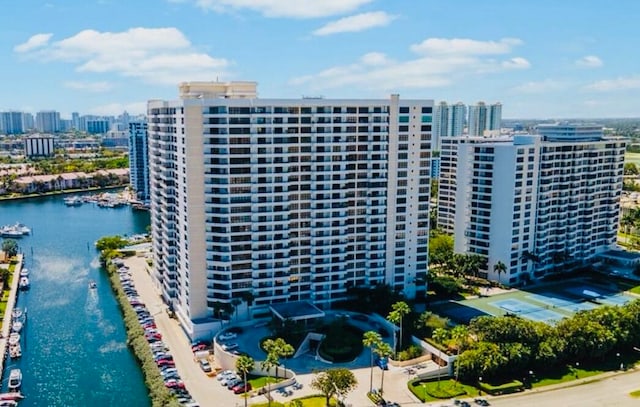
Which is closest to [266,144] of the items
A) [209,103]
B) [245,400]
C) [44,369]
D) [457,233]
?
[209,103]

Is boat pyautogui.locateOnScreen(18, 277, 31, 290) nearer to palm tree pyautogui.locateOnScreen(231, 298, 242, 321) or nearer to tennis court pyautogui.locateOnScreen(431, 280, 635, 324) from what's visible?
palm tree pyautogui.locateOnScreen(231, 298, 242, 321)

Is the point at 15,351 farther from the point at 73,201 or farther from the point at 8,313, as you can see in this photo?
the point at 73,201

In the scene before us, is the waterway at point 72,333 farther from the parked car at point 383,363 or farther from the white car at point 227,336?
the parked car at point 383,363

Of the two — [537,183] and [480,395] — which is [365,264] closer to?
Result: [480,395]

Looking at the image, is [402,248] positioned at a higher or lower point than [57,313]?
higher

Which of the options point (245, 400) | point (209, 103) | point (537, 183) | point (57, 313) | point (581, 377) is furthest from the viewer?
point (537, 183)

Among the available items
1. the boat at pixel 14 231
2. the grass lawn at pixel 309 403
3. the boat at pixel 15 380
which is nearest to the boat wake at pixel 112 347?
the boat at pixel 15 380
